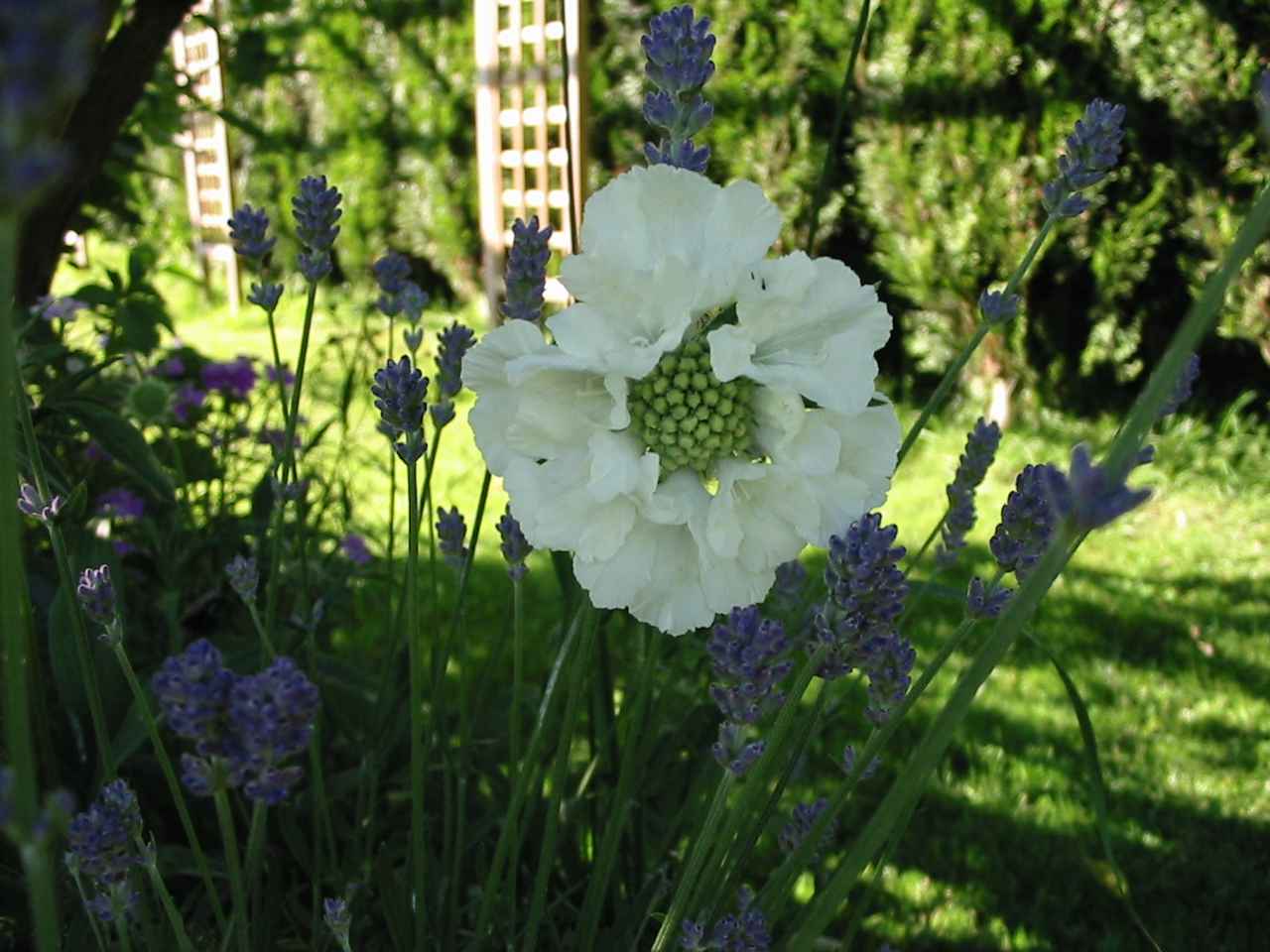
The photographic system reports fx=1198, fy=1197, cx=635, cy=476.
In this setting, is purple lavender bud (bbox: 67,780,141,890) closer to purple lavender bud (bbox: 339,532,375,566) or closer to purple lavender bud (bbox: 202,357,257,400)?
purple lavender bud (bbox: 339,532,375,566)

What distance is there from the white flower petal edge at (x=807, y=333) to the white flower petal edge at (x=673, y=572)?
0.09 m

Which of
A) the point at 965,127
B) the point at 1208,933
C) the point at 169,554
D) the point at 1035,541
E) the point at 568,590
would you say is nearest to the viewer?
the point at 1035,541

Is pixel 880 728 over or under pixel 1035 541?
under

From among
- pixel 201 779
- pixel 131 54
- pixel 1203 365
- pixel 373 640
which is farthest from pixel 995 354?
pixel 201 779

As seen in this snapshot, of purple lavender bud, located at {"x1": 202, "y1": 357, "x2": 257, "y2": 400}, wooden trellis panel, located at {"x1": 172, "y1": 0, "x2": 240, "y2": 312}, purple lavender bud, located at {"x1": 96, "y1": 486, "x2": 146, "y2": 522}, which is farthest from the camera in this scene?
wooden trellis panel, located at {"x1": 172, "y1": 0, "x2": 240, "y2": 312}

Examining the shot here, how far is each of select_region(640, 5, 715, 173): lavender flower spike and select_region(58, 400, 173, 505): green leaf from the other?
852 millimetres

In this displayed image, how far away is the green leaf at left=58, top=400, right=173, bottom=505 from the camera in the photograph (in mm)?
1436

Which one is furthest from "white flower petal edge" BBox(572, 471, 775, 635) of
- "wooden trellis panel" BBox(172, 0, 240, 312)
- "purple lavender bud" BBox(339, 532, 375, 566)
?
"wooden trellis panel" BBox(172, 0, 240, 312)

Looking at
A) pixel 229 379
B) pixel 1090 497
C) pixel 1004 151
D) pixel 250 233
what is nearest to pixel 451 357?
pixel 250 233

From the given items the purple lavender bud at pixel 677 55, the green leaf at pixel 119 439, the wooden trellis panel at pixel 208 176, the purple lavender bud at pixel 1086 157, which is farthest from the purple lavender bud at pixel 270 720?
the wooden trellis panel at pixel 208 176

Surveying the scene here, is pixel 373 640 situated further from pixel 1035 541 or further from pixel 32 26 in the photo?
pixel 32 26

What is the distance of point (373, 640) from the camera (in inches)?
113

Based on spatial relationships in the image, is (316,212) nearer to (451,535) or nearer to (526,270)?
(526,270)

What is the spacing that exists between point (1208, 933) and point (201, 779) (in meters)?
1.94
